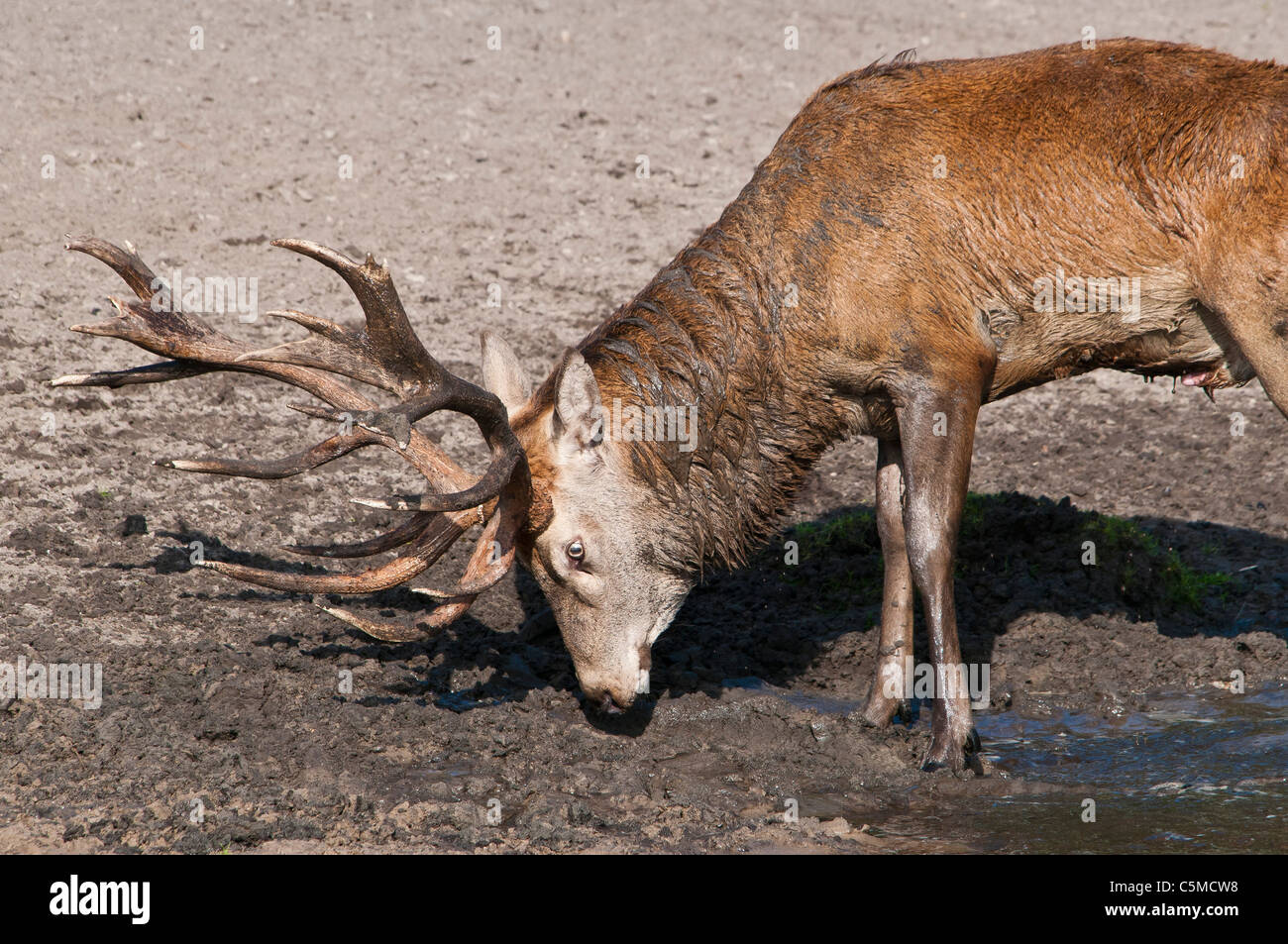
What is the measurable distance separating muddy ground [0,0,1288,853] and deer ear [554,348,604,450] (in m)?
1.33

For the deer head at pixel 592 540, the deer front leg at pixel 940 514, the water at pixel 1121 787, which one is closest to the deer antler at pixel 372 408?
the deer head at pixel 592 540

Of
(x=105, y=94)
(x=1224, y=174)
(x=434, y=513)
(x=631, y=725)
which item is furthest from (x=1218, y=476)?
(x=105, y=94)

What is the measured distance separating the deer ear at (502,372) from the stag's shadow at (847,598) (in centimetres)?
141

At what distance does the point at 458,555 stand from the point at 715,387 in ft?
8.58

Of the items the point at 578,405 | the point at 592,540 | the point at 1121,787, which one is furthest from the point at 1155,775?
the point at 578,405

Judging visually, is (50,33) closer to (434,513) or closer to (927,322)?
(434,513)

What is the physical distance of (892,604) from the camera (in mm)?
6688

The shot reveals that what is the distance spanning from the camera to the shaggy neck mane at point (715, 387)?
5926mm

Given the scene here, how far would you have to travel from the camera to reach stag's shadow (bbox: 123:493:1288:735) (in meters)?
6.81

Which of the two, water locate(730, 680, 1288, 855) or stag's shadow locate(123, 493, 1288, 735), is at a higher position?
stag's shadow locate(123, 493, 1288, 735)

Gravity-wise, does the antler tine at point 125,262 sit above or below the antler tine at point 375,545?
above

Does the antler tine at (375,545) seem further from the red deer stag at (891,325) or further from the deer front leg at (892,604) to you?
the deer front leg at (892,604)

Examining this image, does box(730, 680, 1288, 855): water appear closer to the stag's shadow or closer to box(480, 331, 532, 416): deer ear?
the stag's shadow

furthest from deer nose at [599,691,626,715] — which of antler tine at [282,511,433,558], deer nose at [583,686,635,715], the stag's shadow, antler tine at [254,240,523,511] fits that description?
antler tine at [254,240,523,511]
